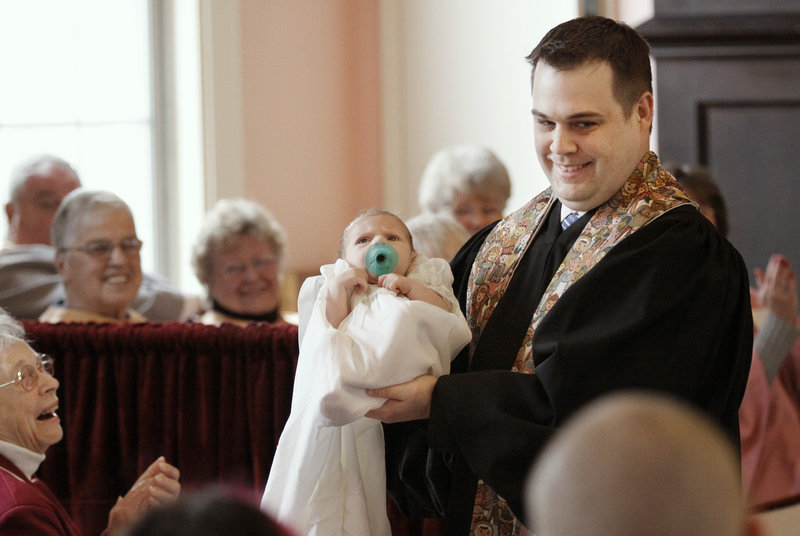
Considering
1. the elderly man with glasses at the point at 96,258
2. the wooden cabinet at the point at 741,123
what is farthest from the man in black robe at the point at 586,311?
the wooden cabinet at the point at 741,123

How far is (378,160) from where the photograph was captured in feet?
22.0

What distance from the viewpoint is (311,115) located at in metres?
6.57

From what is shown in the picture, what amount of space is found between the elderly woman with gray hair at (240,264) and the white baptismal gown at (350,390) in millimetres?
1998

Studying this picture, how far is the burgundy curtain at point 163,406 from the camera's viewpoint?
322 centimetres

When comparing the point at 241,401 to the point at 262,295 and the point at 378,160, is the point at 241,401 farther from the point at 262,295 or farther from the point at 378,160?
the point at 378,160

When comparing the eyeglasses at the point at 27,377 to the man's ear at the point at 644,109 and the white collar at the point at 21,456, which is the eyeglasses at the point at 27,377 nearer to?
the white collar at the point at 21,456

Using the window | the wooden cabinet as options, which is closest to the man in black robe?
the wooden cabinet

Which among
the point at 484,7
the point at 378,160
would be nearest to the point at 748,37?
the point at 484,7

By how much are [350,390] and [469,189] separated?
2497mm

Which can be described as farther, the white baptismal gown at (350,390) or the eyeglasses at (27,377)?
the eyeglasses at (27,377)

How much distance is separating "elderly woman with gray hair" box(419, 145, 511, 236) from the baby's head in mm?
2140

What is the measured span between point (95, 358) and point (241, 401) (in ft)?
1.49

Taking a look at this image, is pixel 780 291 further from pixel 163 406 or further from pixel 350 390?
pixel 350 390

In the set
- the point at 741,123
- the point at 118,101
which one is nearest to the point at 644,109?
the point at 741,123
